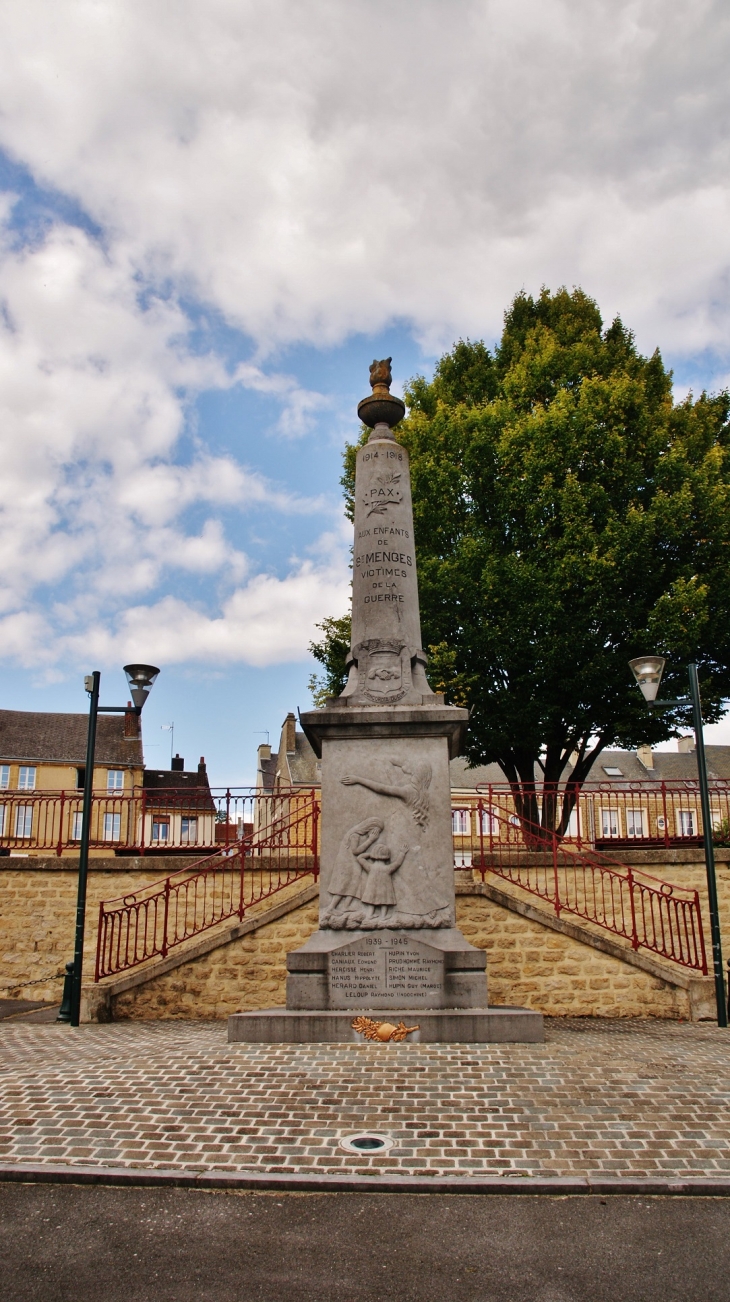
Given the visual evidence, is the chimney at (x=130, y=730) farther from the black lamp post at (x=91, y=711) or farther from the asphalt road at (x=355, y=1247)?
the asphalt road at (x=355, y=1247)

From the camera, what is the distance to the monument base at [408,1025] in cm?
755

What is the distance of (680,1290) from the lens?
149 inches

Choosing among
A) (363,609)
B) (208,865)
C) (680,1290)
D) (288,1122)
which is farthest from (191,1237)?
(208,865)

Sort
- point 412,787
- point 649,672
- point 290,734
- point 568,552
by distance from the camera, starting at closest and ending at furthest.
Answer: point 412,787 → point 649,672 → point 568,552 → point 290,734

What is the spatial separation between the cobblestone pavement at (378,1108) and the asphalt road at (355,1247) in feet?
1.00

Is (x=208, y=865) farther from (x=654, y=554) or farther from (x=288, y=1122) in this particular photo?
(x=654, y=554)

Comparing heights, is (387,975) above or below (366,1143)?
above

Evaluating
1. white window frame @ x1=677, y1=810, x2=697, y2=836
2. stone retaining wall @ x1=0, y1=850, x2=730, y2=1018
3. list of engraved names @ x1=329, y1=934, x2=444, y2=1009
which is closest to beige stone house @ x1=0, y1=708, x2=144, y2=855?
white window frame @ x1=677, y1=810, x2=697, y2=836

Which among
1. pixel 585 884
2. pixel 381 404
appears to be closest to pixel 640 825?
pixel 585 884

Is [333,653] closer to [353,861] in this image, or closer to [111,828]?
[353,861]

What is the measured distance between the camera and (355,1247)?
4.14m

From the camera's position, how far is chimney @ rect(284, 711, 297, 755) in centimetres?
4400

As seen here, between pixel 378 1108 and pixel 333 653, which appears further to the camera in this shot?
pixel 333 653

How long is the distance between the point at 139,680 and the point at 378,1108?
22.7 ft
